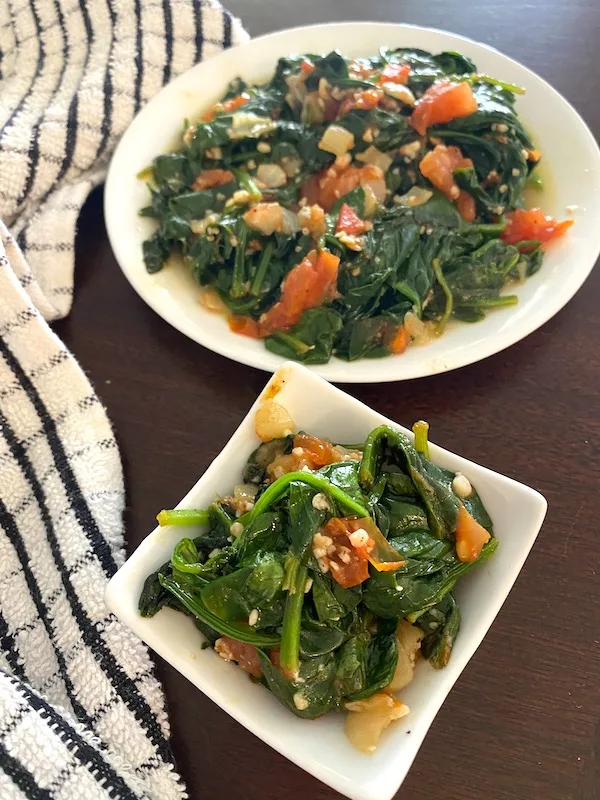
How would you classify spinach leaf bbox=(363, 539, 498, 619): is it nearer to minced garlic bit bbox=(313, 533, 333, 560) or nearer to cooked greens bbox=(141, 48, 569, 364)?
minced garlic bit bbox=(313, 533, 333, 560)

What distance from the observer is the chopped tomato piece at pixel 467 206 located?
1.58 metres

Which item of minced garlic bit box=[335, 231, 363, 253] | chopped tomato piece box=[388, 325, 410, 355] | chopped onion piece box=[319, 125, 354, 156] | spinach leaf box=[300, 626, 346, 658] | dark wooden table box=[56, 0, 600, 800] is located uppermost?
chopped onion piece box=[319, 125, 354, 156]

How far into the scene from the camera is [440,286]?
148 cm

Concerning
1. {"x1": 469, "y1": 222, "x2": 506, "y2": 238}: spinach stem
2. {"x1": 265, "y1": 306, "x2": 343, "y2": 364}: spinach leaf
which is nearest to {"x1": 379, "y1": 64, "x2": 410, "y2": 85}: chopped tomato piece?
{"x1": 469, "y1": 222, "x2": 506, "y2": 238}: spinach stem

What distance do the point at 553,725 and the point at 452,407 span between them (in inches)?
23.2

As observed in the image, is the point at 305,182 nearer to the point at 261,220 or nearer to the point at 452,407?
the point at 261,220

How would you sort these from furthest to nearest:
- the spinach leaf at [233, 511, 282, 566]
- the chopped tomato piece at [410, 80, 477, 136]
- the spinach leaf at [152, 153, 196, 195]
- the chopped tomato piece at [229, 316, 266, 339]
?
the spinach leaf at [152, 153, 196, 195] → the chopped tomato piece at [410, 80, 477, 136] → the chopped tomato piece at [229, 316, 266, 339] → the spinach leaf at [233, 511, 282, 566]

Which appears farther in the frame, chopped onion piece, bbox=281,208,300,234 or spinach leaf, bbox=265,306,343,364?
chopped onion piece, bbox=281,208,300,234

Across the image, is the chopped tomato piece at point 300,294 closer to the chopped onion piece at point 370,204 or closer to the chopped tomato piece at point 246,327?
the chopped tomato piece at point 246,327

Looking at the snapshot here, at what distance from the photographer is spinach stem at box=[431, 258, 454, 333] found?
1.46 m

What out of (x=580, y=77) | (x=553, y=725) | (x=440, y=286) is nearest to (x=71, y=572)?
(x=553, y=725)

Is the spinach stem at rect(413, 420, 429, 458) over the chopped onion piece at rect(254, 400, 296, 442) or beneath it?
over

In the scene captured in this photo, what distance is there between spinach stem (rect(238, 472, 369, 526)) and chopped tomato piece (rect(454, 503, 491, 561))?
0.46ft

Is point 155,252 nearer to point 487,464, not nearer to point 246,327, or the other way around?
point 246,327
